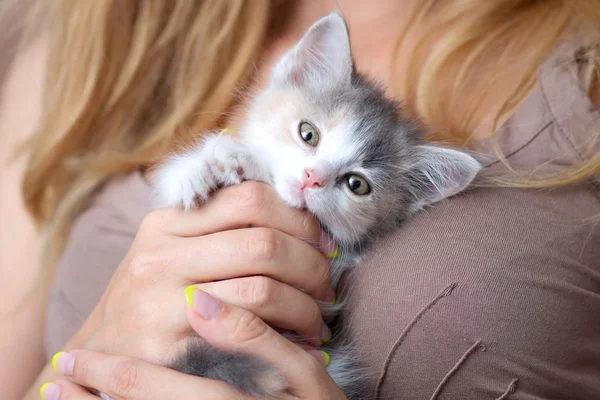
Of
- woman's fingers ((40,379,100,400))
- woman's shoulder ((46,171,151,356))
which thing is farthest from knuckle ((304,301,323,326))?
woman's shoulder ((46,171,151,356))

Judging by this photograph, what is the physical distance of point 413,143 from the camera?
4.36 feet

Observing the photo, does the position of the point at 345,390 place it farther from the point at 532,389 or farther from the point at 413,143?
the point at 413,143

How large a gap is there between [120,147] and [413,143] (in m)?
0.85

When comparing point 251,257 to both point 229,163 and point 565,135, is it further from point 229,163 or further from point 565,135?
point 565,135

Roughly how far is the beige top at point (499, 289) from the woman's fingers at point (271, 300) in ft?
0.41

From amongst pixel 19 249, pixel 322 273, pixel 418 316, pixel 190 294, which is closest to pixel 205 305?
pixel 190 294

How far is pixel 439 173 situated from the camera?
4.02 feet

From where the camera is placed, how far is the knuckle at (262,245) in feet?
3.38

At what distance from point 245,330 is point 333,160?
17.7 inches

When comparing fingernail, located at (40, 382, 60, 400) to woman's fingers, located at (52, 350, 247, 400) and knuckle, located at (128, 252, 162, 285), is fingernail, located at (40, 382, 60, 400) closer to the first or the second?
woman's fingers, located at (52, 350, 247, 400)

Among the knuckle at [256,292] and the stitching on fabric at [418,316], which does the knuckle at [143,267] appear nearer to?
the knuckle at [256,292]

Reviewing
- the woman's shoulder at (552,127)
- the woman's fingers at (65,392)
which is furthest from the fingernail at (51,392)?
the woman's shoulder at (552,127)

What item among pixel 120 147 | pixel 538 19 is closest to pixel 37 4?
pixel 120 147

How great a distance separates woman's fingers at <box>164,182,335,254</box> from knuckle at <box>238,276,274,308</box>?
0.14 meters
